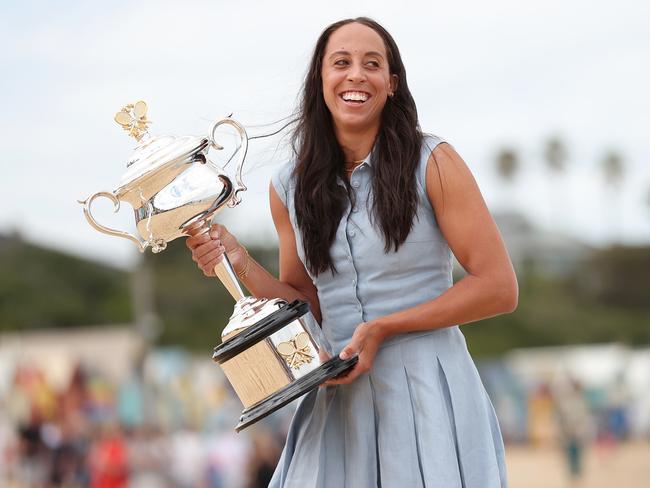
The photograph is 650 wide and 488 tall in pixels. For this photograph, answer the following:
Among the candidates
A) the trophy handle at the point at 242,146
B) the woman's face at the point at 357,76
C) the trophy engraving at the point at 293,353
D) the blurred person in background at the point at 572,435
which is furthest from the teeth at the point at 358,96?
the blurred person in background at the point at 572,435

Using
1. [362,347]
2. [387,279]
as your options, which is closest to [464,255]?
[387,279]

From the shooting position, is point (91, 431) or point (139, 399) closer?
point (91, 431)

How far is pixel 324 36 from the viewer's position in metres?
3.11

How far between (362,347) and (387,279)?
203mm

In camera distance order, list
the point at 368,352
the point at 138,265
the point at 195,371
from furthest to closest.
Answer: the point at 138,265, the point at 195,371, the point at 368,352

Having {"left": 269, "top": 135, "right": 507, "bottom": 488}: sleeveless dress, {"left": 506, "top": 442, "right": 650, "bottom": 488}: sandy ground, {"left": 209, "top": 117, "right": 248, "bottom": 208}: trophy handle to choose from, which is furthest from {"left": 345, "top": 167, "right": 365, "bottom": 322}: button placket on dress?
{"left": 506, "top": 442, "right": 650, "bottom": 488}: sandy ground

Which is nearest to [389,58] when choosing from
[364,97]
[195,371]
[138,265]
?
[364,97]

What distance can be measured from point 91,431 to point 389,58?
16.4 meters

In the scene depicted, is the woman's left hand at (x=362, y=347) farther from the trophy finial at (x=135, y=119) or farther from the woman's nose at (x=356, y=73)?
the trophy finial at (x=135, y=119)

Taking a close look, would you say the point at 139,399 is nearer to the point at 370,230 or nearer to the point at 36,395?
the point at 36,395

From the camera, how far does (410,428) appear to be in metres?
2.93

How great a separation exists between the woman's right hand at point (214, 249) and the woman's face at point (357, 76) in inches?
16.1

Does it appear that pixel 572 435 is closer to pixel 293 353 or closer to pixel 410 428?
pixel 410 428

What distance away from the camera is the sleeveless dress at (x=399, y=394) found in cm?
291
